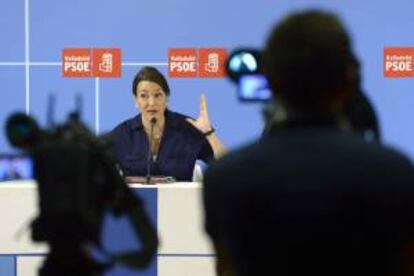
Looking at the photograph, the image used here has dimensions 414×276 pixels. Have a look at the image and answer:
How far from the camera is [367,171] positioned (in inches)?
49.3

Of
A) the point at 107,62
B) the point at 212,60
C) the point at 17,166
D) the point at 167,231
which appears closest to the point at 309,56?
the point at 17,166

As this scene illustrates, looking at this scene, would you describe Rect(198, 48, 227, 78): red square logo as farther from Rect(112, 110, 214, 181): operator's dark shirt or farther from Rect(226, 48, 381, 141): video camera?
Rect(226, 48, 381, 141): video camera

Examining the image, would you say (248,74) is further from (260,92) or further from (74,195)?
(74,195)

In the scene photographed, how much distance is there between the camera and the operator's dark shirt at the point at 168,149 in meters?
3.97

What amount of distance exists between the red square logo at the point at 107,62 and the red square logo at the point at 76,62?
5 cm

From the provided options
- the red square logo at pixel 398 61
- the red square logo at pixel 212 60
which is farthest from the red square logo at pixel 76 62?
the red square logo at pixel 398 61

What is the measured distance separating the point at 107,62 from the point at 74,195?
4.17 m

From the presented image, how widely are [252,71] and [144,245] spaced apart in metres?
0.44

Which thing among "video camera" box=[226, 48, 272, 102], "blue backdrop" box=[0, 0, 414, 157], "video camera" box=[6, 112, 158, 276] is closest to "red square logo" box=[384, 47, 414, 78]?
"blue backdrop" box=[0, 0, 414, 157]

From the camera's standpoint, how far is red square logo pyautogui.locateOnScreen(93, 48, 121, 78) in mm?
5516

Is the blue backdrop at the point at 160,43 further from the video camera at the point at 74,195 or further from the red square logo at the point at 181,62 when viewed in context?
the video camera at the point at 74,195

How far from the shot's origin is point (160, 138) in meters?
4.11

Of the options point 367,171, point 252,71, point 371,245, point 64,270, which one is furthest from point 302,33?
point 64,270

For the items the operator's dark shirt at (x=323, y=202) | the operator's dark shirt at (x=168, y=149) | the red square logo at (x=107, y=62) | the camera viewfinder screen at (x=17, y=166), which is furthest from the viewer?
the red square logo at (x=107, y=62)
